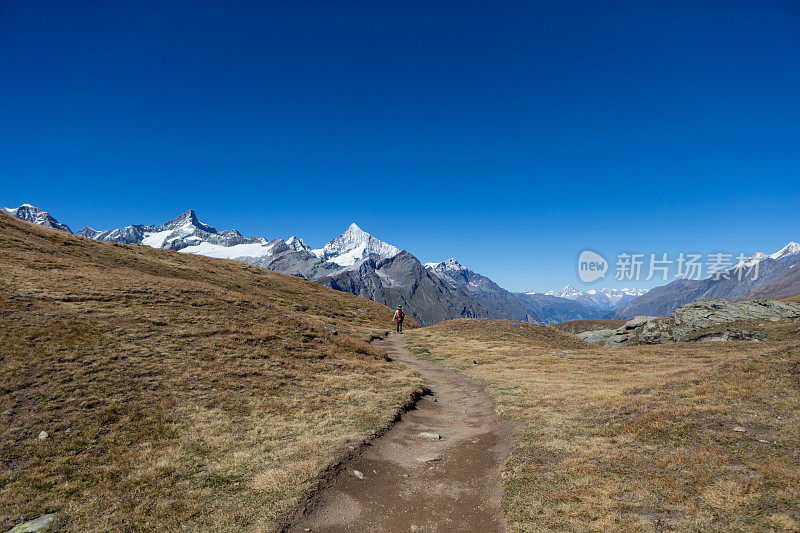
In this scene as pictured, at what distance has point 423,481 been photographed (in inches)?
477

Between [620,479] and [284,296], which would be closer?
[620,479]

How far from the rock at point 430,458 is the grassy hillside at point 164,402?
2.80 m

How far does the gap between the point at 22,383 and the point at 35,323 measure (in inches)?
285

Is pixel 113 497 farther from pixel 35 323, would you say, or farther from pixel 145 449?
pixel 35 323

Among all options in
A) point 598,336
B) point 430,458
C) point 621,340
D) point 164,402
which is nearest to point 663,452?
point 430,458

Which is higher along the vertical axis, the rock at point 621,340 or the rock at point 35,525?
the rock at point 621,340

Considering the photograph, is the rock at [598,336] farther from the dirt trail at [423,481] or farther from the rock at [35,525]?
the rock at [35,525]

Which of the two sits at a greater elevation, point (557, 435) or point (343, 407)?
point (557, 435)

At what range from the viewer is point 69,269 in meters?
35.2

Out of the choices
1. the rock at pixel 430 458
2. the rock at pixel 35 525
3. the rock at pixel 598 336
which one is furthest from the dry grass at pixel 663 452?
the rock at pixel 598 336

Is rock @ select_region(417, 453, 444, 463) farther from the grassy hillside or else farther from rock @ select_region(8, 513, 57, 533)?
rock @ select_region(8, 513, 57, 533)

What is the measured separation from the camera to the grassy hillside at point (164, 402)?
34.4 ft

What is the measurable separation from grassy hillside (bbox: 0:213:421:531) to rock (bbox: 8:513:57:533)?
0.27m

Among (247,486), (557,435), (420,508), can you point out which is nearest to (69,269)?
(247,486)
